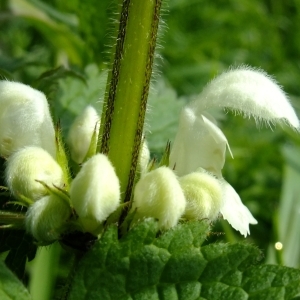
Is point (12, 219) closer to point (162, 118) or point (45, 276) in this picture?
point (45, 276)

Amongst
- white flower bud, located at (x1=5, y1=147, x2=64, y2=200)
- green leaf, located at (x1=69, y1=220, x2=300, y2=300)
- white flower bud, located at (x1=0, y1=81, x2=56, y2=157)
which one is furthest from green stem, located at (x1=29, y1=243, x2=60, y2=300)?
green leaf, located at (x1=69, y1=220, x2=300, y2=300)

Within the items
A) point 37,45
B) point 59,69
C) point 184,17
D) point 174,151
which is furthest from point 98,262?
point 184,17

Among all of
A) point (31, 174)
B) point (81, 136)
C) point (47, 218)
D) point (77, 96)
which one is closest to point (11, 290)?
point (47, 218)

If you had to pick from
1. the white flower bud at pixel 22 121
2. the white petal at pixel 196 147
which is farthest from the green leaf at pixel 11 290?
the white petal at pixel 196 147

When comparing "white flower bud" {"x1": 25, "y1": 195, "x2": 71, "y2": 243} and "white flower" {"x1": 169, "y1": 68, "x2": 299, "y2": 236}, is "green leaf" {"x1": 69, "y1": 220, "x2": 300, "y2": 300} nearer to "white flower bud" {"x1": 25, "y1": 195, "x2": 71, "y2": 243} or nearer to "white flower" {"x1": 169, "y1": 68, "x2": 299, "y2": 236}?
"white flower bud" {"x1": 25, "y1": 195, "x2": 71, "y2": 243}

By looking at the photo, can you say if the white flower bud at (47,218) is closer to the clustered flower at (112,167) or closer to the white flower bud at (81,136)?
the clustered flower at (112,167)

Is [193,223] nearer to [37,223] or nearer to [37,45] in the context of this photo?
[37,223]
